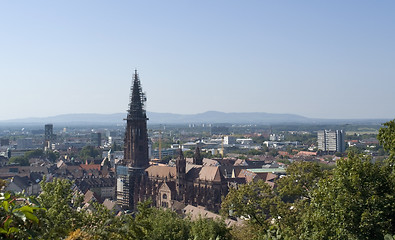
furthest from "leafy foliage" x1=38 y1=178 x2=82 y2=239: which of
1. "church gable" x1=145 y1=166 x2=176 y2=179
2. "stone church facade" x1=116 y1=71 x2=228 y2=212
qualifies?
"church gable" x1=145 y1=166 x2=176 y2=179

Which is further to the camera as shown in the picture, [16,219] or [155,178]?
[155,178]

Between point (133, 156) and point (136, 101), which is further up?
point (136, 101)

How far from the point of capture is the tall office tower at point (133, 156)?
101 m

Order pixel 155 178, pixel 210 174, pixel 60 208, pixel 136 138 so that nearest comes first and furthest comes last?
pixel 60 208 < pixel 210 174 < pixel 155 178 < pixel 136 138

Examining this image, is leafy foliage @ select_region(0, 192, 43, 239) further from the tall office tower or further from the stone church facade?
the tall office tower

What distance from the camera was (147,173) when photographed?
10344 cm

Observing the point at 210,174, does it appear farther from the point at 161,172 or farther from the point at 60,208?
the point at 60,208

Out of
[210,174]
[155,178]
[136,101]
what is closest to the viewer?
[210,174]

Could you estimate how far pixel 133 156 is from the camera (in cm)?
10369

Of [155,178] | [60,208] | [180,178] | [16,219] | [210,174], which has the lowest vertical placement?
[155,178]

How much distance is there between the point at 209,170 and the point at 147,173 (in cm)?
1565

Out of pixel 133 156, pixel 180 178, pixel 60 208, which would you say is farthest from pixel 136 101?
pixel 60 208

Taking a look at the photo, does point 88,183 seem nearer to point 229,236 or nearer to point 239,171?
point 239,171

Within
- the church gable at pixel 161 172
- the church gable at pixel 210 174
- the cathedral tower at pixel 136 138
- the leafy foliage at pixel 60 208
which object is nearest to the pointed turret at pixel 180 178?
the church gable at pixel 210 174
